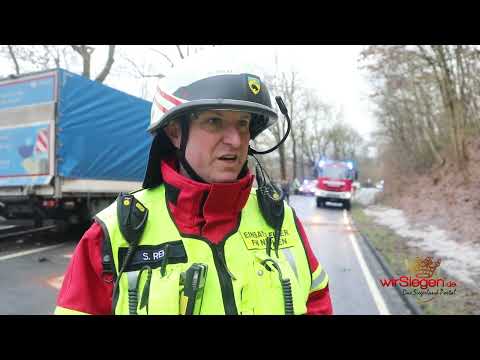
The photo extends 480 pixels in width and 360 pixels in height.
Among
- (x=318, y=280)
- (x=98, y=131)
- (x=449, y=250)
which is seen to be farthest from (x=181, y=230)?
(x=449, y=250)

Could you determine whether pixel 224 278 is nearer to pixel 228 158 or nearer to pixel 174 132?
pixel 228 158

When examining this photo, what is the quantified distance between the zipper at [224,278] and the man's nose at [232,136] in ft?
1.33

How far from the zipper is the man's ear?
523 millimetres

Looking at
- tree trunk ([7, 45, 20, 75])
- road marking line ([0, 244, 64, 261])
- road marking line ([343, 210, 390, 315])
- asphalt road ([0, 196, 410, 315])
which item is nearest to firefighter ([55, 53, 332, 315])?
asphalt road ([0, 196, 410, 315])

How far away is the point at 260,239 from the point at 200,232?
265mm

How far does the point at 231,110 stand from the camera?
1.60 metres

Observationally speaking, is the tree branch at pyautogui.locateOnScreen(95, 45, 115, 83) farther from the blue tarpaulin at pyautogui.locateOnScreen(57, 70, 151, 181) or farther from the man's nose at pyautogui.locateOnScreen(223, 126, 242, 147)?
the man's nose at pyautogui.locateOnScreen(223, 126, 242, 147)

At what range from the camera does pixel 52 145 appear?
24.7 feet

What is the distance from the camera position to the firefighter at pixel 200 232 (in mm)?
1413

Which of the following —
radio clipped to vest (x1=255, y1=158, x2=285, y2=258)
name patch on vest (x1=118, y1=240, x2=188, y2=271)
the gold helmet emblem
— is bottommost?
name patch on vest (x1=118, y1=240, x2=188, y2=271)

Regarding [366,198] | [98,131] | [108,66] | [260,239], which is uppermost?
[108,66]

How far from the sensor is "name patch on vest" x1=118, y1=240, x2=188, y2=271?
1.45 metres

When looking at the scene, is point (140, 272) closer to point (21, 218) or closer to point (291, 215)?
point (291, 215)
